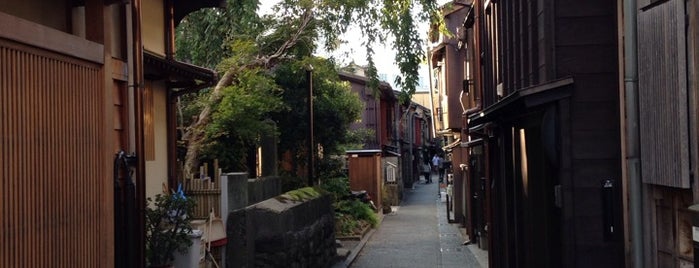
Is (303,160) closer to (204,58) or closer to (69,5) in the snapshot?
(204,58)

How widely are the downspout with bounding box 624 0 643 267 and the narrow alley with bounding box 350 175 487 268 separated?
9.42m

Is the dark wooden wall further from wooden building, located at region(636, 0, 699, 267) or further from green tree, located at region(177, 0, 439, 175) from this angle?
green tree, located at region(177, 0, 439, 175)

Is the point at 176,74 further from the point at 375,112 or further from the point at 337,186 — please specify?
the point at 375,112

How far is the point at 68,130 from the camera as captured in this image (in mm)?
6035

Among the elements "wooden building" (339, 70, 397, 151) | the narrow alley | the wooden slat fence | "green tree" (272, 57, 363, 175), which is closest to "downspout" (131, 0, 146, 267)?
the wooden slat fence

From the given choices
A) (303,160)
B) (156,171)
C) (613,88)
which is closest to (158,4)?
(156,171)

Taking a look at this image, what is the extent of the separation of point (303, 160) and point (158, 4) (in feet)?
34.4

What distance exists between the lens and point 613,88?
707 centimetres

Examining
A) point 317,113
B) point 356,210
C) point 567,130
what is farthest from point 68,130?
point 356,210

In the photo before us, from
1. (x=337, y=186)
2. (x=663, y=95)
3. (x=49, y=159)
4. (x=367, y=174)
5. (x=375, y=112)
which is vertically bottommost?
(x=337, y=186)

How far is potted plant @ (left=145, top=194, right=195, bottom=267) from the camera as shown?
838 centimetres

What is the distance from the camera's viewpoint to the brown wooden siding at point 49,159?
521 cm

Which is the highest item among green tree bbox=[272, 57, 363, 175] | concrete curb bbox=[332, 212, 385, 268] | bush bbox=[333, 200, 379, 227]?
green tree bbox=[272, 57, 363, 175]

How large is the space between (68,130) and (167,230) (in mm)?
2812
